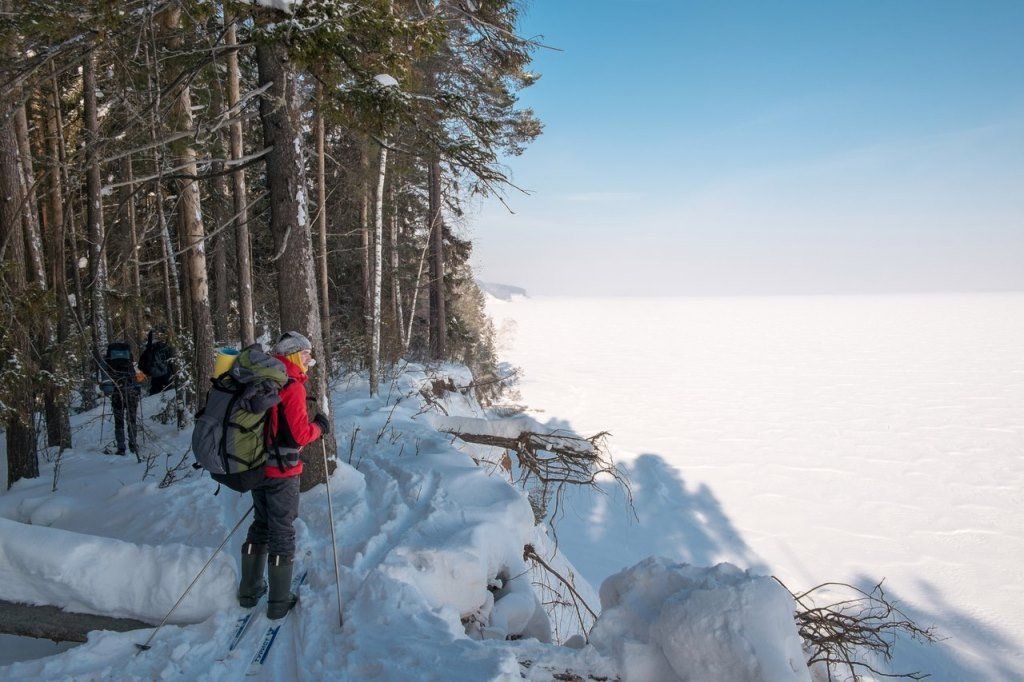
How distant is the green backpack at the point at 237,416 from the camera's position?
3219 millimetres

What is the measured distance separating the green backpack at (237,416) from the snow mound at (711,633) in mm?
2563

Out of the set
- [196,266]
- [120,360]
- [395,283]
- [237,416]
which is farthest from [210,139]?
[395,283]

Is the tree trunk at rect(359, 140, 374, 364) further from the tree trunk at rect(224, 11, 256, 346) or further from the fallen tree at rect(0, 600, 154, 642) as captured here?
the fallen tree at rect(0, 600, 154, 642)

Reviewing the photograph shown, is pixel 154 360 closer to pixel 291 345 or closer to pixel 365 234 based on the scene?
pixel 365 234

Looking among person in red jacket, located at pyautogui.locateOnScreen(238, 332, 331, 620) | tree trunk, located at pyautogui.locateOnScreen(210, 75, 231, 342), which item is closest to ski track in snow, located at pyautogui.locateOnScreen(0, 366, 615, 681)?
person in red jacket, located at pyautogui.locateOnScreen(238, 332, 331, 620)

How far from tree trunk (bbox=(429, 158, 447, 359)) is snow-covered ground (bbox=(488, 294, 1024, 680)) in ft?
24.1

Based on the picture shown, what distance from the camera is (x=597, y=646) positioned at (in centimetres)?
315

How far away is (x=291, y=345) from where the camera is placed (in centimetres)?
367

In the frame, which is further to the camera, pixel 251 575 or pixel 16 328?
pixel 16 328

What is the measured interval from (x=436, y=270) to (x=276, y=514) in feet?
42.0

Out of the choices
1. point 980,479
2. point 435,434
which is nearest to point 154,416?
point 435,434

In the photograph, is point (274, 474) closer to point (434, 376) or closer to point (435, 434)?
point (435, 434)

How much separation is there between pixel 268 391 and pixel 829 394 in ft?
143

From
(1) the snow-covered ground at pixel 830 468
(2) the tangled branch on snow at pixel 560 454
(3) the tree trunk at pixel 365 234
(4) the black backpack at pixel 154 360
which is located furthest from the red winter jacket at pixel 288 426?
(1) the snow-covered ground at pixel 830 468
